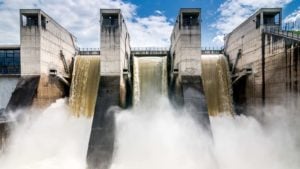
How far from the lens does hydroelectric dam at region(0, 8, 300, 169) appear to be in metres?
10.6

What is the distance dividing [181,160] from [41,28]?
32.0ft

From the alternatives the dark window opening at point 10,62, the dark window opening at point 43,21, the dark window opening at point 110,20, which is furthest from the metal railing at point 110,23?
the dark window opening at point 10,62

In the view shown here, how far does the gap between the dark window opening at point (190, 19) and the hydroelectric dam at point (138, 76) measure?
0.05 metres

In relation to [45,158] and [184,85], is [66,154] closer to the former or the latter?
[45,158]

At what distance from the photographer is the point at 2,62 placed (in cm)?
1421

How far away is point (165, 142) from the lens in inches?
409

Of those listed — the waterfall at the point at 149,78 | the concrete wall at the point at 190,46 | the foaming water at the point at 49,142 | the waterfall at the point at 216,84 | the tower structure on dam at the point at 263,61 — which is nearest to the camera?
the tower structure on dam at the point at 263,61

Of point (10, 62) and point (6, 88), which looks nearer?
point (6, 88)

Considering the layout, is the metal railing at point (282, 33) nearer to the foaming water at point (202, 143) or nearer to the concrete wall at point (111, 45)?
the foaming water at point (202, 143)

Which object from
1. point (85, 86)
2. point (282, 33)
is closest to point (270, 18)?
point (282, 33)

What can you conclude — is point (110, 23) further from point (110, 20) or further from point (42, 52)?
point (42, 52)

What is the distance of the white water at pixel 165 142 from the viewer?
380 inches

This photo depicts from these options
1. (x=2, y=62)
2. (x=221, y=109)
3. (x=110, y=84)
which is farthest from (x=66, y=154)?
(x=221, y=109)

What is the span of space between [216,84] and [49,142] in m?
9.84
